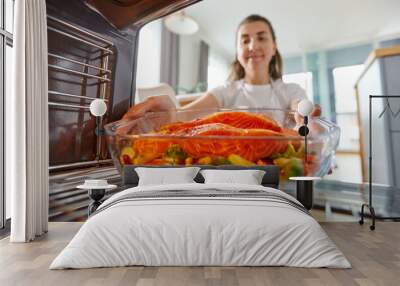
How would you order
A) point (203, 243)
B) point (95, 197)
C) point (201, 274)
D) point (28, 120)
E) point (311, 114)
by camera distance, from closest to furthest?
point (201, 274), point (203, 243), point (28, 120), point (95, 197), point (311, 114)

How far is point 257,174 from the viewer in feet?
13.0

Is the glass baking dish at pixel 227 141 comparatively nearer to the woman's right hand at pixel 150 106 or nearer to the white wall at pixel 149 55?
the woman's right hand at pixel 150 106

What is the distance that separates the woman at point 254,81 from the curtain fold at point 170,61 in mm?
244

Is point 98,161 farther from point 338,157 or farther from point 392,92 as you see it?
point 392,92

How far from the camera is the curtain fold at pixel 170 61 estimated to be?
4645 millimetres

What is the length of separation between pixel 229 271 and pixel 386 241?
1598 millimetres

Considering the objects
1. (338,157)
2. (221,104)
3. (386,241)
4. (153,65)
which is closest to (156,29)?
(153,65)

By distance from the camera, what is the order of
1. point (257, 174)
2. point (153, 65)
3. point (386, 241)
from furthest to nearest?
1. point (153, 65)
2. point (257, 174)
3. point (386, 241)

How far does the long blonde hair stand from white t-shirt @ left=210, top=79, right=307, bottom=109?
0.06 metres

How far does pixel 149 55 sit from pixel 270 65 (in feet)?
4.26

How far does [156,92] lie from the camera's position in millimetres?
4547

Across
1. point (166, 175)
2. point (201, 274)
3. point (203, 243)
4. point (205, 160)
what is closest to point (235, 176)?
point (205, 160)

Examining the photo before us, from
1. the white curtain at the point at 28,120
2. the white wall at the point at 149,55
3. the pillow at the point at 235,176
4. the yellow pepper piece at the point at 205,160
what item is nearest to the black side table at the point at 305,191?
the pillow at the point at 235,176

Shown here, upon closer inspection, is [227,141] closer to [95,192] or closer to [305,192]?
[305,192]
